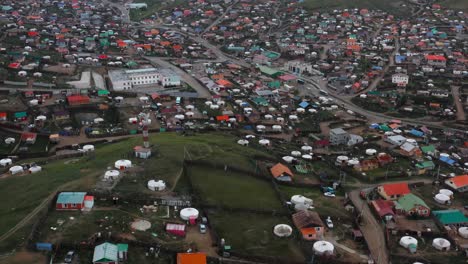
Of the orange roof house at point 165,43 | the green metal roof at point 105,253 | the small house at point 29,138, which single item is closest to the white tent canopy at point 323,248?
the green metal roof at point 105,253

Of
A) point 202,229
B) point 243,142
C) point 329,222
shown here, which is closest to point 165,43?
point 243,142

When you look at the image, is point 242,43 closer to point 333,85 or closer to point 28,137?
point 333,85

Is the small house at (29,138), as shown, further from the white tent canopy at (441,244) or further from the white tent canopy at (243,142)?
the white tent canopy at (441,244)

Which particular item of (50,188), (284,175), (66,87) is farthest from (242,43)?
(50,188)

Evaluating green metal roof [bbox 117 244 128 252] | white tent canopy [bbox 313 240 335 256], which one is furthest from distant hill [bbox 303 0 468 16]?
green metal roof [bbox 117 244 128 252]

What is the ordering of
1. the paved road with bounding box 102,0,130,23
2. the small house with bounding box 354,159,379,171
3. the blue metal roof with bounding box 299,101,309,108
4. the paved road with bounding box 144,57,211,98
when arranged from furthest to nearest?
the paved road with bounding box 102,0,130,23 < the paved road with bounding box 144,57,211,98 < the blue metal roof with bounding box 299,101,309,108 < the small house with bounding box 354,159,379,171

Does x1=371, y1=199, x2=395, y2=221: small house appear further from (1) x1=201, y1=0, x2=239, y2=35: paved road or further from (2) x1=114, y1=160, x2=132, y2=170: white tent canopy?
(1) x1=201, y1=0, x2=239, y2=35: paved road

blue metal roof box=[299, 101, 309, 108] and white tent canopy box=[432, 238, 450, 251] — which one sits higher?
white tent canopy box=[432, 238, 450, 251]
